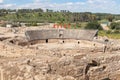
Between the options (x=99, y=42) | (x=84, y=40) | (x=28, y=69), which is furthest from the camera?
(x=84, y=40)

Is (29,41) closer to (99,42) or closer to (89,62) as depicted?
(99,42)

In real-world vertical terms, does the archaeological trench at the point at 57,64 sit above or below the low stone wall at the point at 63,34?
above

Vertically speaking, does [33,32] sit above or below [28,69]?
below

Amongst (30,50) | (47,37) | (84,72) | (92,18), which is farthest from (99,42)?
(92,18)

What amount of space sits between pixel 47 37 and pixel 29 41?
5368 millimetres

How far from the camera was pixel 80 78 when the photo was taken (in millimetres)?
17141

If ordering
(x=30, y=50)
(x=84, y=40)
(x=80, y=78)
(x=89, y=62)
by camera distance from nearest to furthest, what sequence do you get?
(x=80, y=78) < (x=89, y=62) < (x=30, y=50) < (x=84, y=40)

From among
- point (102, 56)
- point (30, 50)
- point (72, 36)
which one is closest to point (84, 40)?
point (72, 36)

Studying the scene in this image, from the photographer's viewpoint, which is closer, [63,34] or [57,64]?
[57,64]

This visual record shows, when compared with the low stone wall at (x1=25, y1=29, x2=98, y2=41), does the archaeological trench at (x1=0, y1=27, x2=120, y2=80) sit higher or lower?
higher

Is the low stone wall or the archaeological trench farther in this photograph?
the low stone wall

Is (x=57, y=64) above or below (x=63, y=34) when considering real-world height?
above

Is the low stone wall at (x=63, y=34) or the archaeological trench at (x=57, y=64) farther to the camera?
the low stone wall at (x=63, y=34)

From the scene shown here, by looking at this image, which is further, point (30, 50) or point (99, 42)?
point (99, 42)
